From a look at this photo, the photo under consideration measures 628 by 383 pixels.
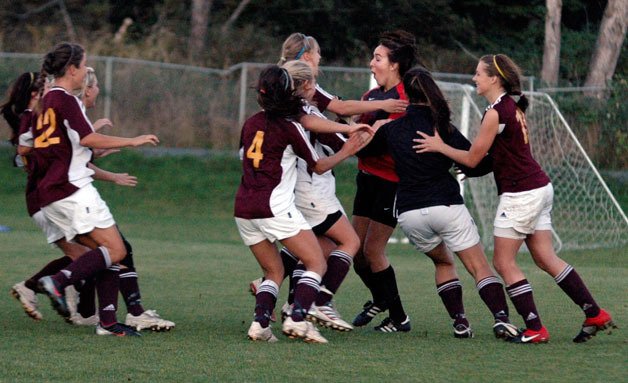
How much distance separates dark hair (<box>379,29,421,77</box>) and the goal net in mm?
6478

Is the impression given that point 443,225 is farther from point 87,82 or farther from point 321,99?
point 87,82

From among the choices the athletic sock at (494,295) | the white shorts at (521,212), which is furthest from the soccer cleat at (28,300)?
the white shorts at (521,212)

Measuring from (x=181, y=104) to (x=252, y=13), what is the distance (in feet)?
21.6

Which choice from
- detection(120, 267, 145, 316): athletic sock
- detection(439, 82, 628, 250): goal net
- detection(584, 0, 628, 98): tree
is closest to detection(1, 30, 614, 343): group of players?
detection(120, 267, 145, 316): athletic sock

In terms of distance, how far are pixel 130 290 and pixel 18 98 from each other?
1395 mm

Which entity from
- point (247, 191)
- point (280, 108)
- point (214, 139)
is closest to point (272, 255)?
point (247, 191)

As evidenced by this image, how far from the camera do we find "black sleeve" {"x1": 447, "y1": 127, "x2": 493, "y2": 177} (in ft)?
23.1

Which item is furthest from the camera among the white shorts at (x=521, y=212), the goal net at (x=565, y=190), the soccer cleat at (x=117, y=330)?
the goal net at (x=565, y=190)

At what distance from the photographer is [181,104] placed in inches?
924

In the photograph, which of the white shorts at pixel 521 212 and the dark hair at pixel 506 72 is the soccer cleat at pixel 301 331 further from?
the dark hair at pixel 506 72

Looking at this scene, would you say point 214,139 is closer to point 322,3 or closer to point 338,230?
point 322,3

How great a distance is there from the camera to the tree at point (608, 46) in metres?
21.9

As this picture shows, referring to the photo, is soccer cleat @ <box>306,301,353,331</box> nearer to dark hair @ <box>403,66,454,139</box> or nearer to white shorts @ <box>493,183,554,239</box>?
white shorts @ <box>493,183,554,239</box>

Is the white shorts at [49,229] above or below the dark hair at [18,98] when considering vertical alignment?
below
